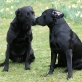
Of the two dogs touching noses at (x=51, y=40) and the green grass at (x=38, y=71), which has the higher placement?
the two dogs touching noses at (x=51, y=40)

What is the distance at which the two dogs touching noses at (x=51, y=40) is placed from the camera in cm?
557

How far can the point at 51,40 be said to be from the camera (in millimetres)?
5633

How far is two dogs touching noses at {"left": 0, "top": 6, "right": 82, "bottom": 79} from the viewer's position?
219 inches

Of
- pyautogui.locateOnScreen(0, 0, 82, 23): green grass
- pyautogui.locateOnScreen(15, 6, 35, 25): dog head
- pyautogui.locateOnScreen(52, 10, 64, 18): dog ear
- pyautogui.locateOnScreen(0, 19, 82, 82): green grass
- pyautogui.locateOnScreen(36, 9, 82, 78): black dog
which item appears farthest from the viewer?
pyautogui.locateOnScreen(0, 0, 82, 23): green grass

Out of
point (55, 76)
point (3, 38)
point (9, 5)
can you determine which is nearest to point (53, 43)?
point (55, 76)

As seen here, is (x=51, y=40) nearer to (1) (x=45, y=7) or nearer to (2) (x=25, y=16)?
(2) (x=25, y=16)

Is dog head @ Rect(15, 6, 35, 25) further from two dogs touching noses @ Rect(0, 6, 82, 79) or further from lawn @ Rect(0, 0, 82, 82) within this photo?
lawn @ Rect(0, 0, 82, 82)

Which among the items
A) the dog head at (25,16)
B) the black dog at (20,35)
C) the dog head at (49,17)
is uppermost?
the dog head at (49,17)

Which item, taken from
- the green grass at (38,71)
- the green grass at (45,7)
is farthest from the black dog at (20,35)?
the green grass at (45,7)

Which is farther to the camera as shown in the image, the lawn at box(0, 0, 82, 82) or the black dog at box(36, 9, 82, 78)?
the lawn at box(0, 0, 82, 82)

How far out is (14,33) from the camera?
6254 millimetres

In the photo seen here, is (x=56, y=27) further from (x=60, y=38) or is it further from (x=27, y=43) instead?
(x=27, y=43)

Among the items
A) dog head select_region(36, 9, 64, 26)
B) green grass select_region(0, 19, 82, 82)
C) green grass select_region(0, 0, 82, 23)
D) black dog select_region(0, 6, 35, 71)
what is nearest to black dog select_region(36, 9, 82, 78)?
dog head select_region(36, 9, 64, 26)

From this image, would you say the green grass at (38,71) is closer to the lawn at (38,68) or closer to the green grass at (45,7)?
the lawn at (38,68)
